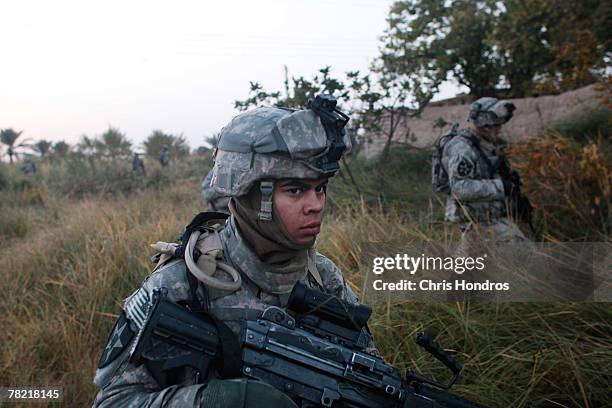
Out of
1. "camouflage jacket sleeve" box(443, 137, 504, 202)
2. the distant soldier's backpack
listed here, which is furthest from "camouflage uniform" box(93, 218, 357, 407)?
the distant soldier's backpack

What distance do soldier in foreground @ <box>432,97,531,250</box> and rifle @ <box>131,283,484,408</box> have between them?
8.98 ft

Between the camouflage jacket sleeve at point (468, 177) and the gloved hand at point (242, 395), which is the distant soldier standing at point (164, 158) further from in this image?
the gloved hand at point (242, 395)

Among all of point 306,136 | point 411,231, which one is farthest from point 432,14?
point 306,136

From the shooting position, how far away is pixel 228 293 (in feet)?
5.56

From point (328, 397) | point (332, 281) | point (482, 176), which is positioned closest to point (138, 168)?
point (482, 176)

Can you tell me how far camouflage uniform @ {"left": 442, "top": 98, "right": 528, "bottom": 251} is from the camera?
4.16m

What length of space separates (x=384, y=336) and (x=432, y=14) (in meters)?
7.59

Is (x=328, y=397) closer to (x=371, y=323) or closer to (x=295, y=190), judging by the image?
(x=295, y=190)

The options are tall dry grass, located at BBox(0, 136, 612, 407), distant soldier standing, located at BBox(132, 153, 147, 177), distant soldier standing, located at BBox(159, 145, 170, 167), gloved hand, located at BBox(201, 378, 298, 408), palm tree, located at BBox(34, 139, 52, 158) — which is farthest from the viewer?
palm tree, located at BBox(34, 139, 52, 158)

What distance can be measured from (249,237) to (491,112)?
10.3ft

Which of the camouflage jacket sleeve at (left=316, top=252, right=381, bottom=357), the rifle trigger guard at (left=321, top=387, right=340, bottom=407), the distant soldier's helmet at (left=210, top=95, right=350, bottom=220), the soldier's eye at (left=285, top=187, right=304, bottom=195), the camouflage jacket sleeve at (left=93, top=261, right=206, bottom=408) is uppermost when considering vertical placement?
the distant soldier's helmet at (left=210, top=95, right=350, bottom=220)

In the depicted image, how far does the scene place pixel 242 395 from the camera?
1332mm

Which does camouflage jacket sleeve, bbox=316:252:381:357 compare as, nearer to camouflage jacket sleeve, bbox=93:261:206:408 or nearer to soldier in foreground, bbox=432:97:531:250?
camouflage jacket sleeve, bbox=93:261:206:408

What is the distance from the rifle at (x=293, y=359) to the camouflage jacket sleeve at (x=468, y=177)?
2.78 meters
